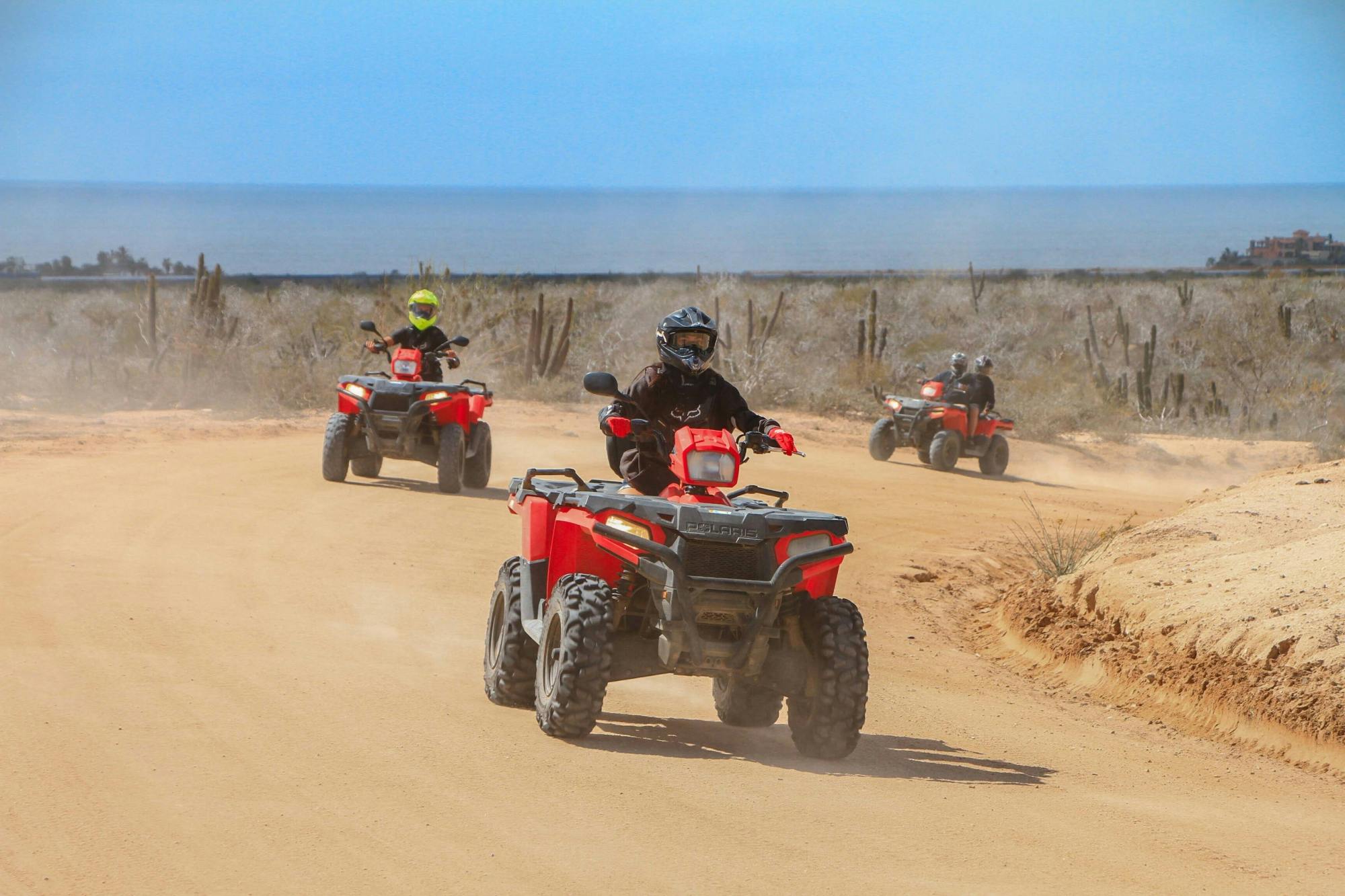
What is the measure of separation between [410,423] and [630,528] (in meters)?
9.52

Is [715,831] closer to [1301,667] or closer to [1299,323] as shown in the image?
[1301,667]

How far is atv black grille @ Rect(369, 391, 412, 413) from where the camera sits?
16188mm

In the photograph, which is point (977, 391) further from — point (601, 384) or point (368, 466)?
point (601, 384)

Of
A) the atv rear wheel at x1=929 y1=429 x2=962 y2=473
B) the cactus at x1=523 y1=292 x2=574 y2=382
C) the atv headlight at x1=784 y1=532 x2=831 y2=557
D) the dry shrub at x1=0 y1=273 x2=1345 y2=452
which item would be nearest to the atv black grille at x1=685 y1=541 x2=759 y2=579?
the atv headlight at x1=784 y1=532 x2=831 y2=557

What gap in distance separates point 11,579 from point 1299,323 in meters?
42.7

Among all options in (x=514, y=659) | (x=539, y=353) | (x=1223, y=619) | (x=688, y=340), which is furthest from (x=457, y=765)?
(x=539, y=353)

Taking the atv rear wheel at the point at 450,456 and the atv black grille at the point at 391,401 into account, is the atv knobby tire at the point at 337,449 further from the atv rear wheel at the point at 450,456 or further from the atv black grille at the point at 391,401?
the atv rear wheel at the point at 450,456

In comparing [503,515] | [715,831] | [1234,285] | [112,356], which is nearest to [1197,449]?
[503,515]

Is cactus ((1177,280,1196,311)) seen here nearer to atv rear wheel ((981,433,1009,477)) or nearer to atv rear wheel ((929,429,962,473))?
atv rear wheel ((981,433,1009,477))

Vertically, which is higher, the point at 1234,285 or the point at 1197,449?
the point at 1234,285

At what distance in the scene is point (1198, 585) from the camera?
10.9 m

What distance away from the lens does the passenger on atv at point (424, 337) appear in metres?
16.7

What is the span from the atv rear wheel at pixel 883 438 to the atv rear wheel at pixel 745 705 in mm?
15355

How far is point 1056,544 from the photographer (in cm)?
1428
